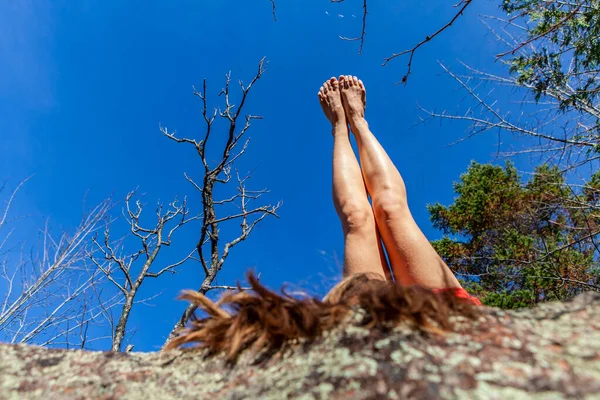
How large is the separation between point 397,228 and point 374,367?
1.38 metres

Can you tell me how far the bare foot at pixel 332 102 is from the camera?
3.32m

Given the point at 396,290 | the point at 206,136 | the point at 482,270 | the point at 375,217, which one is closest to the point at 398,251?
→ the point at 375,217

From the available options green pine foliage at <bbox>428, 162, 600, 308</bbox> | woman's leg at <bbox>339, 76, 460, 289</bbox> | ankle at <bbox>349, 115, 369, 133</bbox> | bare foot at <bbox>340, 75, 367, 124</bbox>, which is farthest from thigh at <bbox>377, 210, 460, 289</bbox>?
green pine foliage at <bbox>428, 162, 600, 308</bbox>

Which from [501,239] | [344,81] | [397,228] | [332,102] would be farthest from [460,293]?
[501,239]

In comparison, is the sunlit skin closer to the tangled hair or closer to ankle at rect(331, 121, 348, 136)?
ankle at rect(331, 121, 348, 136)

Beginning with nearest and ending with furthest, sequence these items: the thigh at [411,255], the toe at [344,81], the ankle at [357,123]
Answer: the thigh at [411,255]
the ankle at [357,123]
the toe at [344,81]

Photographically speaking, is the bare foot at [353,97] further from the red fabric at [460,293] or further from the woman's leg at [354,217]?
the red fabric at [460,293]

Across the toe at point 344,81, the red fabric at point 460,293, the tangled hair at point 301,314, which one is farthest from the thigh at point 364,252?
the toe at point 344,81

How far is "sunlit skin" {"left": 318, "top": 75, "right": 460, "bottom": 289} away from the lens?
5.92ft

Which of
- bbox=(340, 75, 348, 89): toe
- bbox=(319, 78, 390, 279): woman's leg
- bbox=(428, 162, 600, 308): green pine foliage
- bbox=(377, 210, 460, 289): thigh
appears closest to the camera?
bbox=(377, 210, 460, 289): thigh

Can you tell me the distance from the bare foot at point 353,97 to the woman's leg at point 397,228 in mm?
496

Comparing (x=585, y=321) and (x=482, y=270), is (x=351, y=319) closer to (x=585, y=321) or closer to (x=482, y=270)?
(x=585, y=321)

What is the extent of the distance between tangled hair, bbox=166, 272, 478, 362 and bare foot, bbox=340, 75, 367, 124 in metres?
2.49

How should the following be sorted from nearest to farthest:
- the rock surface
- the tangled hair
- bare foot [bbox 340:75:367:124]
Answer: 1. the rock surface
2. the tangled hair
3. bare foot [bbox 340:75:367:124]
